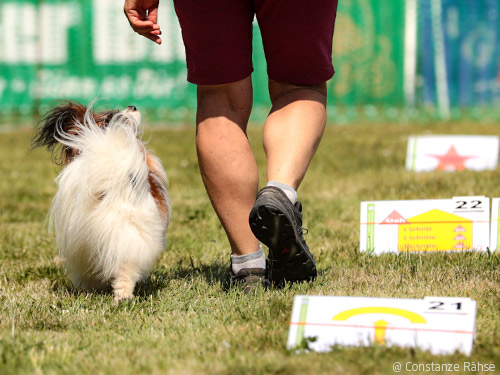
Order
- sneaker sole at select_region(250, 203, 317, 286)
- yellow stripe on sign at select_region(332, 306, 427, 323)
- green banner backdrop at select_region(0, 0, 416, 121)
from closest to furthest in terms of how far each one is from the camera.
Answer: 1. yellow stripe on sign at select_region(332, 306, 427, 323)
2. sneaker sole at select_region(250, 203, 317, 286)
3. green banner backdrop at select_region(0, 0, 416, 121)

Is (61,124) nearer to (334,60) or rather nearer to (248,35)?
(248,35)

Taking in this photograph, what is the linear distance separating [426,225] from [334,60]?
8.15m

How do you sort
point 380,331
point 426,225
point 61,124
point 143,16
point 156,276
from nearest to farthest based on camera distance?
point 380,331 < point 143,16 < point 61,124 < point 156,276 < point 426,225

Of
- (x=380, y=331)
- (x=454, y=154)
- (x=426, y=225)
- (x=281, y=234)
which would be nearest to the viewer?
(x=380, y=331)

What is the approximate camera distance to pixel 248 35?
9.25 ft

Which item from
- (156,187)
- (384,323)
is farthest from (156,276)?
(384,323)

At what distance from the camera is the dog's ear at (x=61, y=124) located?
3078mm

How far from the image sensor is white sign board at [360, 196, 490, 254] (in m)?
3.46

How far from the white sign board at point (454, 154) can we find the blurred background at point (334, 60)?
5.27 m

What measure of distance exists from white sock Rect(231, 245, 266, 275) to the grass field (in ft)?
0.47

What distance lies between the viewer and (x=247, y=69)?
2.85 m

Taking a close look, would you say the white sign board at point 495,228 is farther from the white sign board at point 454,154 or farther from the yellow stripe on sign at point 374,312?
the white sign board at point 454,154

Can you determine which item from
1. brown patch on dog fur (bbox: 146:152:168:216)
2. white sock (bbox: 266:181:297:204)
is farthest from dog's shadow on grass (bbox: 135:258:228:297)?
white sock (bbox: 266:181:297:204)

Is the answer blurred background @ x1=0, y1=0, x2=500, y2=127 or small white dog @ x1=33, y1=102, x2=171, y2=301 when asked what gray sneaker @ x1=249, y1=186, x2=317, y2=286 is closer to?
small white dog @ x1=33, y1=102, x2=171, y2=301
